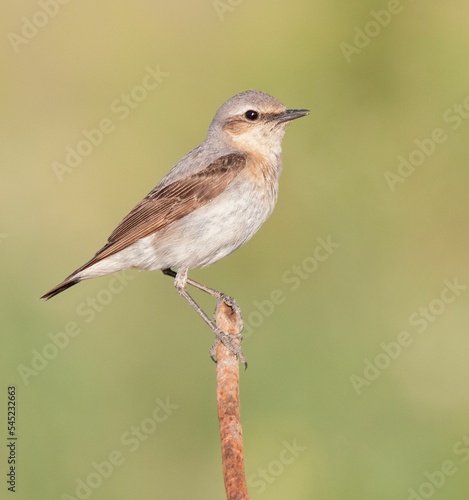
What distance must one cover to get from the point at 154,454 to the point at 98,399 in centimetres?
57

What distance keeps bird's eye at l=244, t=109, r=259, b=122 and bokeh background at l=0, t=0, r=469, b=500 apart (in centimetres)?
151

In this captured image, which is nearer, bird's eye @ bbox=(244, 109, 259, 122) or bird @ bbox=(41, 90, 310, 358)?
bird @ bbox=(41, 90, 310, 358)

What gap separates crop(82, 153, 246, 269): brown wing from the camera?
6.60 metres

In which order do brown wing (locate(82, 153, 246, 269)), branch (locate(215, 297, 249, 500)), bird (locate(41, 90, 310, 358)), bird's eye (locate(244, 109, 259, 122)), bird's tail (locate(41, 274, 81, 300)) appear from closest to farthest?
branch (locate(215, 297, 249, 500)) < bird's tail (locate(41, 274, 81, 300)) < bird (locate(41, 90, 310, 358)) < brown wing (locate(82, 153, 246, 269)) < bird's eye (locate(244, 109, 259, 122))

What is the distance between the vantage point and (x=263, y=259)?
8250 mm

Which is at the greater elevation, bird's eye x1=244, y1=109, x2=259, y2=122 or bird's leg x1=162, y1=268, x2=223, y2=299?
bird's eye x1=244, y1=109, x2=259, y2=122

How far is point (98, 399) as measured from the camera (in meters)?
6.62

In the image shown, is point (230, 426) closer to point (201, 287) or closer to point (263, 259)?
point (201, 287)

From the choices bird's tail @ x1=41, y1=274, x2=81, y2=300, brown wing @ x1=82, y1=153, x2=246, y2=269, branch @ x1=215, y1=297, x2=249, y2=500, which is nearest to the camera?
branch @ x1=215, y1=297, x2=249, y2=500

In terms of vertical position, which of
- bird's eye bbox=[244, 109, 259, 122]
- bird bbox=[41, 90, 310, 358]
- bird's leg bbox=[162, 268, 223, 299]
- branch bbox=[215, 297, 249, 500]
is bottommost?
branch bbox=[215, 297, 249, 500]

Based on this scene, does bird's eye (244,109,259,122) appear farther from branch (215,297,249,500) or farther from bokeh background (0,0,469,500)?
branch (215,297,249,500)

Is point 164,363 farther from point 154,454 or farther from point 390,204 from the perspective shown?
point 390,204

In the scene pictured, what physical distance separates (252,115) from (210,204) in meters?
0.80

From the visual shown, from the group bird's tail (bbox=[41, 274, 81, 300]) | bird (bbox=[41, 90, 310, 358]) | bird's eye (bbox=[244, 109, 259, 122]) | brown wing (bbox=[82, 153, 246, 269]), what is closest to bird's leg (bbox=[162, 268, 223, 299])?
bird (bbox=[41, 90, 310, 358])
